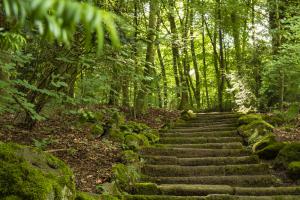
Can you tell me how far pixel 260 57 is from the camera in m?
13.1

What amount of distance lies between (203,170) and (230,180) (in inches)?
28.8

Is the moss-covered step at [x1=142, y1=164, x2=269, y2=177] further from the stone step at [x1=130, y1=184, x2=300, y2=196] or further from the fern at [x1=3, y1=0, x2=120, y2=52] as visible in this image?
the fern at [x1=3, y1=0, x2=120, y2=52]

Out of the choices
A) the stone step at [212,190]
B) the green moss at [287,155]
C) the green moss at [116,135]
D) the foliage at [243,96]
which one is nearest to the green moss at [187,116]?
the foliage at [243,96]

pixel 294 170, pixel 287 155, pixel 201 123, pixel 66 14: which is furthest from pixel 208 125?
pixel 66 14

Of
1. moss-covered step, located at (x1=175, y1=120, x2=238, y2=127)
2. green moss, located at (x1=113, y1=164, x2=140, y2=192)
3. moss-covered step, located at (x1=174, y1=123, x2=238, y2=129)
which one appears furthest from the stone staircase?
moss-covered step, located at (x1=175, y1=120, x2=238, y2=127)

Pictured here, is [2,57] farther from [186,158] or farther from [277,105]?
[277,105]

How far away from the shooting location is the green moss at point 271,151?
313 inches

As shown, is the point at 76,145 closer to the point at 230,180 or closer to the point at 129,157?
the point at 129,157

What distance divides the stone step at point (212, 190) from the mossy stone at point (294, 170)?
753 mm

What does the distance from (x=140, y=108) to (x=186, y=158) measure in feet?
15.1

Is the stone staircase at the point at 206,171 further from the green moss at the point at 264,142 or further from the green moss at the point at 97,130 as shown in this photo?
the green moss at the point at 97,130

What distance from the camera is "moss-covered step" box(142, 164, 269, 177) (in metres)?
7.54

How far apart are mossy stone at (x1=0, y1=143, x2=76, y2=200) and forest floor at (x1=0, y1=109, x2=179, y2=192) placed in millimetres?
1090

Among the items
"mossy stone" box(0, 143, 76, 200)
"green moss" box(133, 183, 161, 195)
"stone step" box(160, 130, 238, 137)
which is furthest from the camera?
"stone step" box(160, 130, 238, 137)
